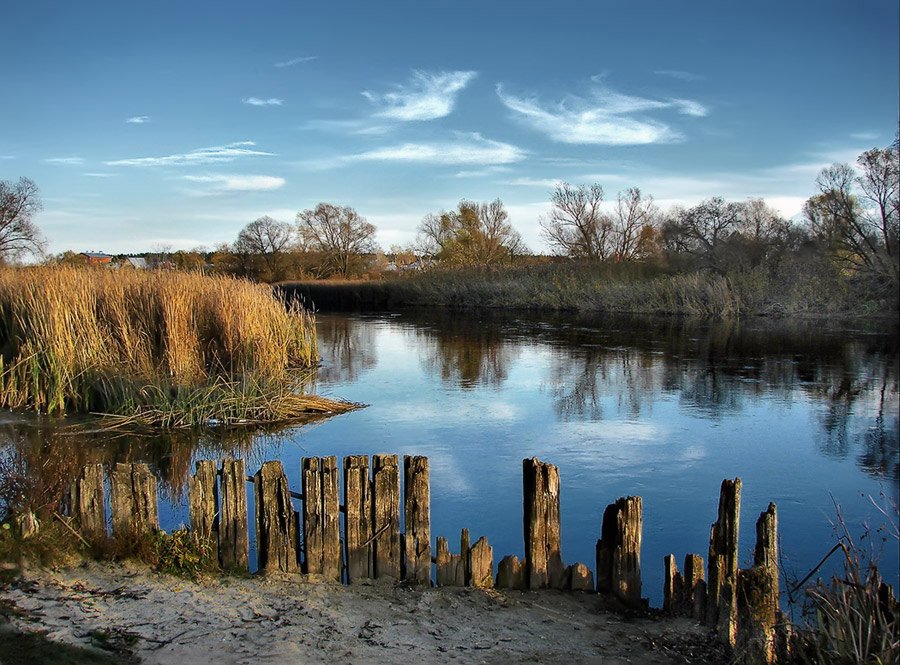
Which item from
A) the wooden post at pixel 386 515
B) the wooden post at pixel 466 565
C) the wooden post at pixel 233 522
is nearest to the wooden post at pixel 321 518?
the wooden post at pixel 386 515

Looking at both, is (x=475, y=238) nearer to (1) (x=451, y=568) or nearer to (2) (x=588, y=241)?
(2) (x=588, y=241)

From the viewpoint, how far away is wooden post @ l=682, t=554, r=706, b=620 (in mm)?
4656

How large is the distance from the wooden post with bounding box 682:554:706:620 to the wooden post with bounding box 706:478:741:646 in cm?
7

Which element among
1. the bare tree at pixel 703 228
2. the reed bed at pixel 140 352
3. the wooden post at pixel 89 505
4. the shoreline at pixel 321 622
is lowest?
the shoreline at pixel 321 622

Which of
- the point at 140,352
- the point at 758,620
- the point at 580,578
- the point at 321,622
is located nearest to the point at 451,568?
the point at 580,578

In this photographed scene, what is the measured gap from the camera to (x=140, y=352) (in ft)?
37.4

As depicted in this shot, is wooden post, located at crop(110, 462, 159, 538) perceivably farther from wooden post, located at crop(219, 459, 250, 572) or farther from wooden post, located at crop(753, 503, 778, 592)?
wooden post, located at crop(753, 503, 778, 592)

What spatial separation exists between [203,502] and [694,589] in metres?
3.41

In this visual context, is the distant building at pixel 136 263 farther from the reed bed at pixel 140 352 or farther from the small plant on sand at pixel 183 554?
the small plant on sand at pixel 183 554

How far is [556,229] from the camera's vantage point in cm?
4969

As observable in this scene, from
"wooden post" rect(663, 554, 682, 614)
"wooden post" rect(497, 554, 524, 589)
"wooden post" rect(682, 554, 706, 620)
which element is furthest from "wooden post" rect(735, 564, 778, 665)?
"wooden post" rect(497, 554, 524, 589)

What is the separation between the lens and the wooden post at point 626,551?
4898 millimetres

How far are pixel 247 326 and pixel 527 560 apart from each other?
9.04 metres

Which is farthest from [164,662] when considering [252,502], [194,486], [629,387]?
[629,387]
